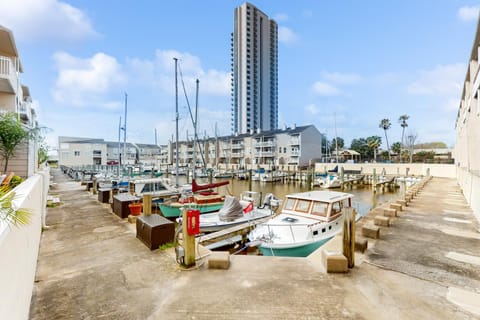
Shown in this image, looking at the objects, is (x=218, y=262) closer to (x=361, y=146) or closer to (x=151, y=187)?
(x=151, y=187)

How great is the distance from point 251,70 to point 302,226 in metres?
100

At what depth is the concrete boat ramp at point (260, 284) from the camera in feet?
12.4

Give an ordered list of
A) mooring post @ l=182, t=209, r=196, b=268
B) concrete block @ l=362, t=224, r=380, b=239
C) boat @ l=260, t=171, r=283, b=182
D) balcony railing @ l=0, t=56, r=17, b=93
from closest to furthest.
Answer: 1. mooring post @ l=182, t=209, r=196, b=268
2. concrete block @ l=362, t=224, r=380, b=239
3. balcony railing @ l=0, t=56, r=17, b=93
4. boat @ l=260, t=171, r=283, b=182

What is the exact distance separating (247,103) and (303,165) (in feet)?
183

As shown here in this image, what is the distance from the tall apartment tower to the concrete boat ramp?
91.1 metres

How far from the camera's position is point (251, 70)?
99500 millimetres

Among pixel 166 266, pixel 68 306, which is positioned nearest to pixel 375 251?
pixel 166 266

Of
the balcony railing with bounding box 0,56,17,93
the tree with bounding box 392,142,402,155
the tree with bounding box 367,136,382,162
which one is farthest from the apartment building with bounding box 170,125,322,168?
the balcony railing with bounding box 0,56,17,93

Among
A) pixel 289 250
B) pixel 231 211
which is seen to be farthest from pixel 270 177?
pixel 289 250

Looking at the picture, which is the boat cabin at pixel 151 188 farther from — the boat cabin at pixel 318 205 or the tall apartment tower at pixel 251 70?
the tall apartment tower at pixel 251 70

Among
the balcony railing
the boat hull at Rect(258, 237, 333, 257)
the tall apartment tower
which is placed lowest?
the boat hull at Rect(258, 237, 333, 257)

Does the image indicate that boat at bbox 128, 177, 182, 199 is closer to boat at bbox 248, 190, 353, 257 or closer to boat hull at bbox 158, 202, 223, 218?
boat hull at bbox 158, 202, 223, 218

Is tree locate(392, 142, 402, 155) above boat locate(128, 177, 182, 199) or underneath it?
above

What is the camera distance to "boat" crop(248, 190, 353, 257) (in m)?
7.84
